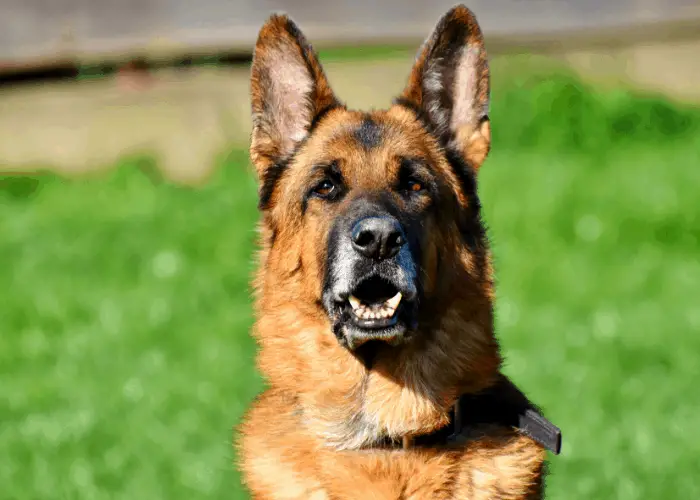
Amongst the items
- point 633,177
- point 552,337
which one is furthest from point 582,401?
→ point 633,177

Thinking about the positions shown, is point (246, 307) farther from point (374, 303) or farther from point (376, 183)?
point (374, 303)

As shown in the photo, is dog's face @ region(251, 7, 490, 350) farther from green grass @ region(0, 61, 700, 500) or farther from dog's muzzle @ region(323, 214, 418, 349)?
green grass @ region(0, 61, 700, 500)

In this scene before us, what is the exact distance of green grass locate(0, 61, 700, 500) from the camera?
6785 mm

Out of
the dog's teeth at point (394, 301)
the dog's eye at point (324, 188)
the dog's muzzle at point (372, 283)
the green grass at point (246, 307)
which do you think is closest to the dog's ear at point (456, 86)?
the dog's eye at point (324, 188)

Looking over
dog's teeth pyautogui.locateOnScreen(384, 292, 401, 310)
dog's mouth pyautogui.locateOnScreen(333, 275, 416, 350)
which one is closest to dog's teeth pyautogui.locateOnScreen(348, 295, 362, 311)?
dog's mouth pyautogui.locateOnScreen(333, 275, 416, 350)

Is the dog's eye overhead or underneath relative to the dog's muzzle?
overhead

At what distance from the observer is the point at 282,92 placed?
16.7 feet

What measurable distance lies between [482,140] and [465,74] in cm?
28

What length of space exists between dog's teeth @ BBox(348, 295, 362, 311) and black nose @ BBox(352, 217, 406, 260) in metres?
0.17

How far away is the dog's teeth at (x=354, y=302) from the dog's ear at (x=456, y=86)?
89 cm

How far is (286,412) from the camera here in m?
4.72

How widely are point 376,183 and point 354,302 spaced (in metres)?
0.54

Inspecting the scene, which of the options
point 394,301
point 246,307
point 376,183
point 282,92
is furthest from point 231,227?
point 394,301

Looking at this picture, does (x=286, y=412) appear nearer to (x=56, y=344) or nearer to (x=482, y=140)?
(x=482, y=140)
